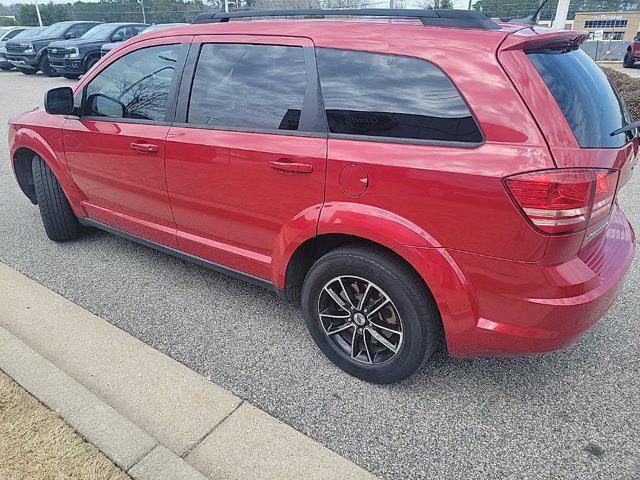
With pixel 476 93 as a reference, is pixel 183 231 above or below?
below

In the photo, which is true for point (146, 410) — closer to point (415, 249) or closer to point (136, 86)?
point (415, 249)

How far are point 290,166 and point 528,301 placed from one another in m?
1.27

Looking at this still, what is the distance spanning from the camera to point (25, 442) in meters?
2.13

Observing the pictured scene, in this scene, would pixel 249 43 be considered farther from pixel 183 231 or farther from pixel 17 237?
pixel 17 237

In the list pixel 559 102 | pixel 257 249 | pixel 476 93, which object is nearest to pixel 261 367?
pixel 257 249

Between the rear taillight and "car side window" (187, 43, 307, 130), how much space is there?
117cm

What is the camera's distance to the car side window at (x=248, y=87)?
257 cm

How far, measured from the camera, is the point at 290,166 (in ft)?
8.15

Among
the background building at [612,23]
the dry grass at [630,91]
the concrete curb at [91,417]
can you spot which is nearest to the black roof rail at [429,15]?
the concrete curb at [91,417]

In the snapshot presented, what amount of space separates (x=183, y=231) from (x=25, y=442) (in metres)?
1.52

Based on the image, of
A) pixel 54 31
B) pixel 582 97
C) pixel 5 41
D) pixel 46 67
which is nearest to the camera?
pixel 582 97

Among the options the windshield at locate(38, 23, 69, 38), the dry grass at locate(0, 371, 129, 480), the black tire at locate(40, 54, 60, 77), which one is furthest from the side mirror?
the windshield at locate(38, 23, 69, 38)

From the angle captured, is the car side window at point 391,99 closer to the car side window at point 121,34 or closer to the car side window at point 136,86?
the car side window at point 136,86

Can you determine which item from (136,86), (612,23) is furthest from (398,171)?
(612,23)
